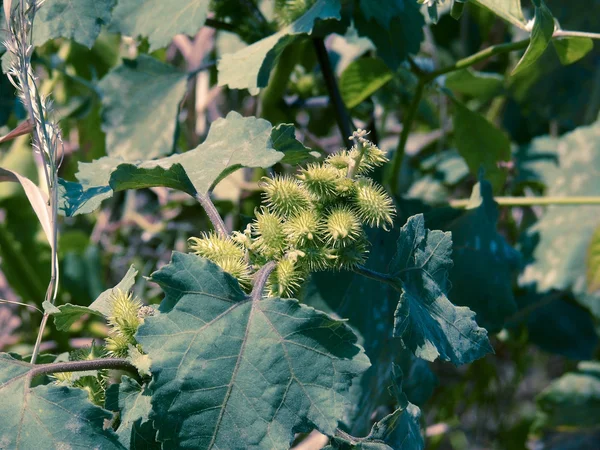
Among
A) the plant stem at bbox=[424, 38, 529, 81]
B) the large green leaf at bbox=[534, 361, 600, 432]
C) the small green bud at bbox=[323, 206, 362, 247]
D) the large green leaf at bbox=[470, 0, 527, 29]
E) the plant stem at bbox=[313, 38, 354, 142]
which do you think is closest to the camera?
the small green bud at bbox=[323, 206, 362, 247]

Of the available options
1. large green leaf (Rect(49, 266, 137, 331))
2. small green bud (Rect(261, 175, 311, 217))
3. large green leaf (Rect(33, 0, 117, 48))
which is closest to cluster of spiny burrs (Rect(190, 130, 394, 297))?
small green bud (Rect(261, 175, 311, 217))

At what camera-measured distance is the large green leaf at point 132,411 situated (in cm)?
86

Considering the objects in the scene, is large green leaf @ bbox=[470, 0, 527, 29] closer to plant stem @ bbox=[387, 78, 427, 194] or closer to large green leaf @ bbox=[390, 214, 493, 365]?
plant stem @ bbox=[387, 78, 427, 194]

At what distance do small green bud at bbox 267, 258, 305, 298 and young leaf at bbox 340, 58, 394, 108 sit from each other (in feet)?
2.88

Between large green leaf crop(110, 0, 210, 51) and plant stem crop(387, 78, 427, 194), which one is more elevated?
large green leaf crop(110, 0, 210, 51)

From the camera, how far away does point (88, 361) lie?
2.81 feet

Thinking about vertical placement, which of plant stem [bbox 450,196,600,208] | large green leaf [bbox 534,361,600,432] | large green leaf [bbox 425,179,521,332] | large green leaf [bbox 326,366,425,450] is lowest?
large green leaf [bbox 534,361,600,432]

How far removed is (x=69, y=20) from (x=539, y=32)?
817mm

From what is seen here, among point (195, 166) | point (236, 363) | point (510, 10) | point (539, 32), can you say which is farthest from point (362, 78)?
point (236, 363)

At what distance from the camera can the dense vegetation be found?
833mm

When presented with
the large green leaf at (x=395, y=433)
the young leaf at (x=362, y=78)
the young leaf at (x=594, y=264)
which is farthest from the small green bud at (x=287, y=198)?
the young leaf at (x=594, y=264)

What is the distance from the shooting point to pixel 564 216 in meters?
2.06

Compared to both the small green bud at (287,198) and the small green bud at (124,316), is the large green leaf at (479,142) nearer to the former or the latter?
the small green bud at (287,198)

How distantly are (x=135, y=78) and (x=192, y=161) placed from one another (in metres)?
0.62
